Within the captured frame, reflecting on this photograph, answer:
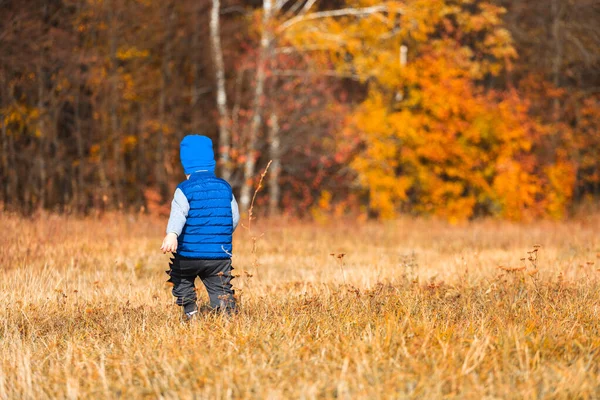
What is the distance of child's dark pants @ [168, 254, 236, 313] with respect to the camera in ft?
19.8

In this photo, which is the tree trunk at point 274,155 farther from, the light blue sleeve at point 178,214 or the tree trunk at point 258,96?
the light blue sleeve at point 178,214

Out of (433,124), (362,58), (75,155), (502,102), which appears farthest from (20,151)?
(502,102)

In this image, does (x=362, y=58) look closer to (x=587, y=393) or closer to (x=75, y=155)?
(x=75, y=155)

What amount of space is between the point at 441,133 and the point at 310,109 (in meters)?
3.70

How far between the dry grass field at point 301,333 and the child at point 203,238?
0.22 meters

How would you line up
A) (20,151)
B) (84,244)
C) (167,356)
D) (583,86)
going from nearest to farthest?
(167,356) → (84,244) → (20,151) → (583,86)

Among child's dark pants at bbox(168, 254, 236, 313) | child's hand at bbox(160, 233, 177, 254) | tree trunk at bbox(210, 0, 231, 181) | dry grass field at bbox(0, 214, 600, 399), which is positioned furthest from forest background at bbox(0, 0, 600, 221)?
child's hand at bbox(160, 233, 177, 254)

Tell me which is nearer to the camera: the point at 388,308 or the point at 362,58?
the point at 388,308

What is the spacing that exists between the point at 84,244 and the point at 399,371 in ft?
22.8

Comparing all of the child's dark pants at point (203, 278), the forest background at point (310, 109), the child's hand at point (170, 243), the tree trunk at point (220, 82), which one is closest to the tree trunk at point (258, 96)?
the forest background at point (310, 109)

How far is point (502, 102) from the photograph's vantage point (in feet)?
69.6

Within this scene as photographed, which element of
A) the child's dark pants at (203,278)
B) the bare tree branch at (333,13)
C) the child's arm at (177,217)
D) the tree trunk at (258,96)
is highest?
the bare tree branch at (333,13)

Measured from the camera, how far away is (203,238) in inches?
237

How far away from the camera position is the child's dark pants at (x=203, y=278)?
6.03 meters
